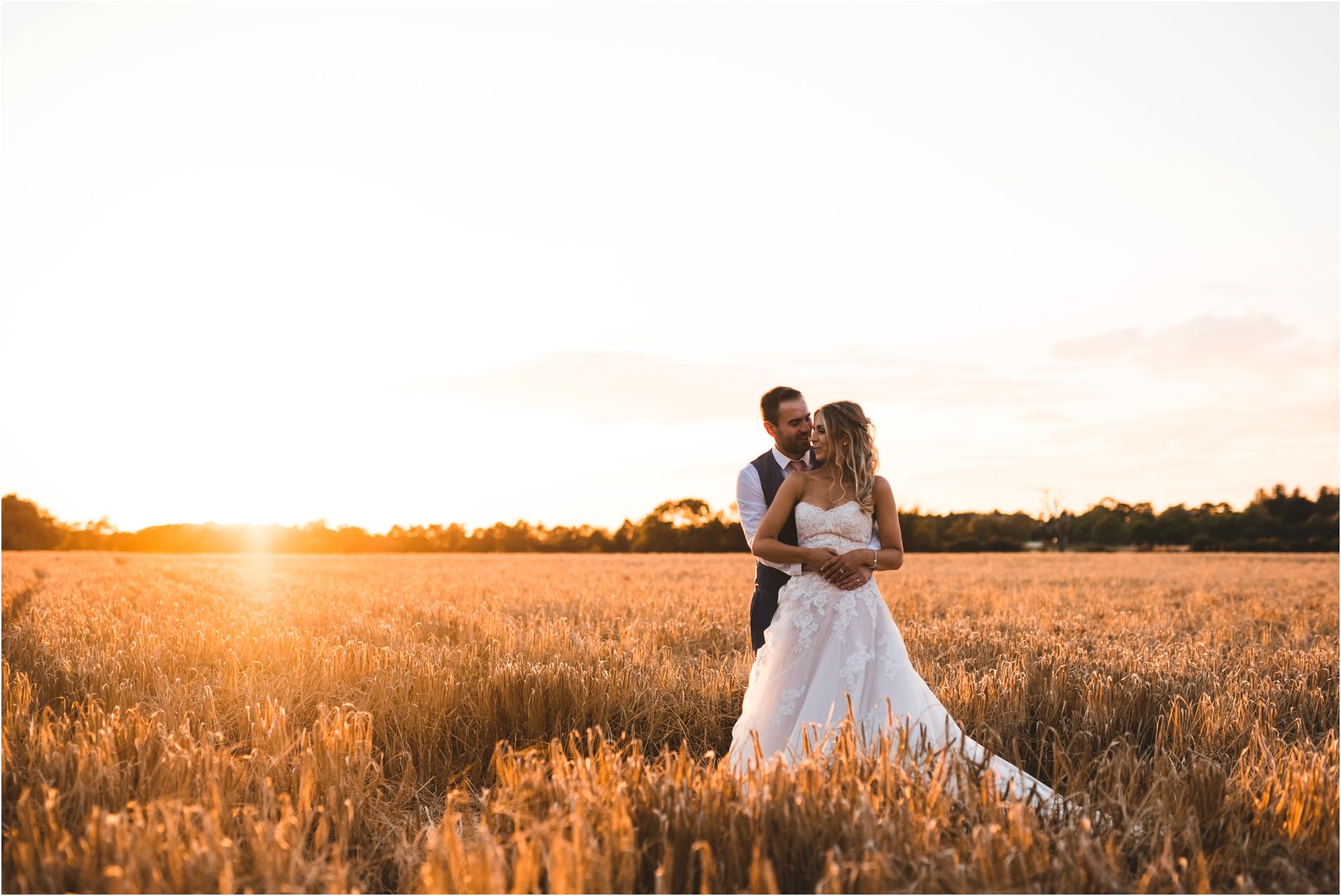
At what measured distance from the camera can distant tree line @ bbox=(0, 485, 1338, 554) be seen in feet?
232

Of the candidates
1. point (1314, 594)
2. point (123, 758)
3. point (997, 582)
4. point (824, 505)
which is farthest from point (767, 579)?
point (1314, 594)

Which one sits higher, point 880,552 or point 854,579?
point 880,552

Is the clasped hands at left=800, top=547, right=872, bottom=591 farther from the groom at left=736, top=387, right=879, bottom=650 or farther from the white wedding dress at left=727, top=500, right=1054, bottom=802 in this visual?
the groom at left=736, top=387, right=879, bottom=650

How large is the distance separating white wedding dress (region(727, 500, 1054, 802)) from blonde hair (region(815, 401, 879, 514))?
0.14 metres

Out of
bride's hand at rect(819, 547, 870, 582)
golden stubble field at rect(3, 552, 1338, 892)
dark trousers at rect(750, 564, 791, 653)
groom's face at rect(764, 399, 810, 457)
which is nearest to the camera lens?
golden stubble field at rect(3, 552, 1338, 892)

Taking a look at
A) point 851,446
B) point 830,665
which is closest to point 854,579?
point 830,665

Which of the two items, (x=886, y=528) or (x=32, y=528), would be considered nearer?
(x=886, y=528)

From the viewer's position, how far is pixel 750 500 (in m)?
6.07

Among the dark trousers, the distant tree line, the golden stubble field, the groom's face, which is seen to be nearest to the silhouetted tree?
the distant tree line

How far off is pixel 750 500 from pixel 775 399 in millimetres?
708

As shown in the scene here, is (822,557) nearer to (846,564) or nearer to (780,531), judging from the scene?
(846,564)

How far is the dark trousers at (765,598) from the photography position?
611 centimetres

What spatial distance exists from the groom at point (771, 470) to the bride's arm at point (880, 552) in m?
0.55

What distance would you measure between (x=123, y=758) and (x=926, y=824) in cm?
364
